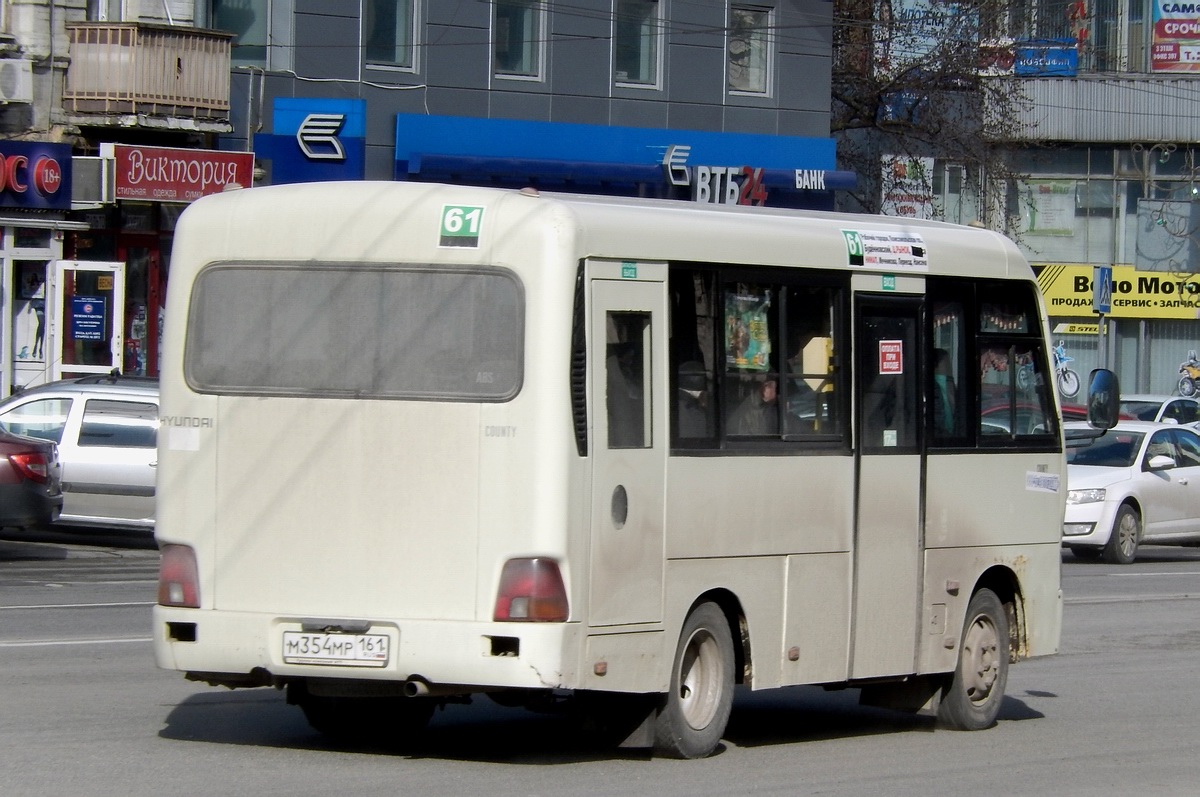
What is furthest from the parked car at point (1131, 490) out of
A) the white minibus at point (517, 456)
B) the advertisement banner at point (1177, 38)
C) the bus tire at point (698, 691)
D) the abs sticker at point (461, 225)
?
the advertisement banner at point (1177, 38)

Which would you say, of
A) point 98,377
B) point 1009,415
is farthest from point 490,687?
point 98,377

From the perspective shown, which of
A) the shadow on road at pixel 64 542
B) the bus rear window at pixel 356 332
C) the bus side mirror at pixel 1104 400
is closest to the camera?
the bus rear window at pixel 356 332

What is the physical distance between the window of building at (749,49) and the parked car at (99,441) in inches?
658

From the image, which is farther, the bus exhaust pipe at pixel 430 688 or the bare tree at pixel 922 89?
the bare tree at pixel 922 89

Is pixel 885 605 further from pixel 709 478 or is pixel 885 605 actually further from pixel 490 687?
pixel 490 687

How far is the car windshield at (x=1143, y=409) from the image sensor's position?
1255 inches

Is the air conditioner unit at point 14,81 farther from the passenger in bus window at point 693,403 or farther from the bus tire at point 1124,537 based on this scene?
the passenger in bus window at point 693,403

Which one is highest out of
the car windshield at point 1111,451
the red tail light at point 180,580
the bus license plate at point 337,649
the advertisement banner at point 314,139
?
the advertisement banner at point 314,139

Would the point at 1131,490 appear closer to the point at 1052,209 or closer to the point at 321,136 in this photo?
the point at 321,136

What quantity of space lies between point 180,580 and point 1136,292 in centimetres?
4415

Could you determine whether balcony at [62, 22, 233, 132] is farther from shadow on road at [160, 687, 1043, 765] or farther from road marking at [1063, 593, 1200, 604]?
shadow on road at [160, 687, 1043, 765]

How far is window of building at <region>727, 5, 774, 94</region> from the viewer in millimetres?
33594

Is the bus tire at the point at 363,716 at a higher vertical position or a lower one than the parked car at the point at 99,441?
lower

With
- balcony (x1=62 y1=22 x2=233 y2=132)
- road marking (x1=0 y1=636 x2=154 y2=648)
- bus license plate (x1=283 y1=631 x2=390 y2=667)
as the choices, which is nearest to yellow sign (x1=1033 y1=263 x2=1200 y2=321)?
balcony (x1=62 y1=22 x2=233 y2=132)
